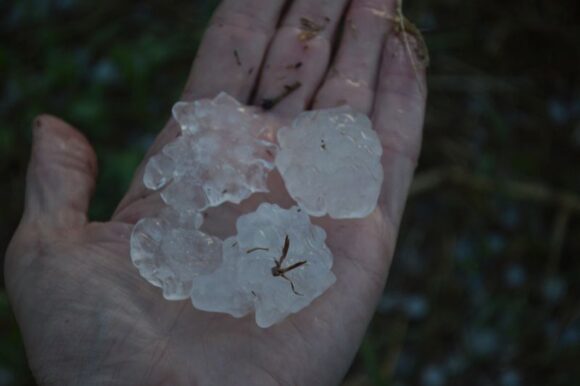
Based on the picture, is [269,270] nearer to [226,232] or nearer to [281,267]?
[281,267]

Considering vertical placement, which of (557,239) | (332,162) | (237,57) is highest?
(237,57)

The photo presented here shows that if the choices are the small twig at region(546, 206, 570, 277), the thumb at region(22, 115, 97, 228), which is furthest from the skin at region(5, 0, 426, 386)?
the small twig at region(546, 206, 570, 277)

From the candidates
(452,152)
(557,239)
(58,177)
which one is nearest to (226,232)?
(58,177)

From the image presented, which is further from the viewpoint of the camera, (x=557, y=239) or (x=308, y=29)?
(x=557, y=239)

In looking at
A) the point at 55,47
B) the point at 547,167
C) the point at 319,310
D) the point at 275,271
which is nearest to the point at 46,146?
the point at 275,271

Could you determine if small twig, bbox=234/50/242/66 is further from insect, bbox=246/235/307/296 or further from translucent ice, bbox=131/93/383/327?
insect, bbox=246/235/307/296

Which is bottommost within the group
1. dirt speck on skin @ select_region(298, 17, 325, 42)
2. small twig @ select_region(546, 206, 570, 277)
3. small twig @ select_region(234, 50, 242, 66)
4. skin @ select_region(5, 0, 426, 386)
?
small twig @ select_region(546, 206, 570, 277)
